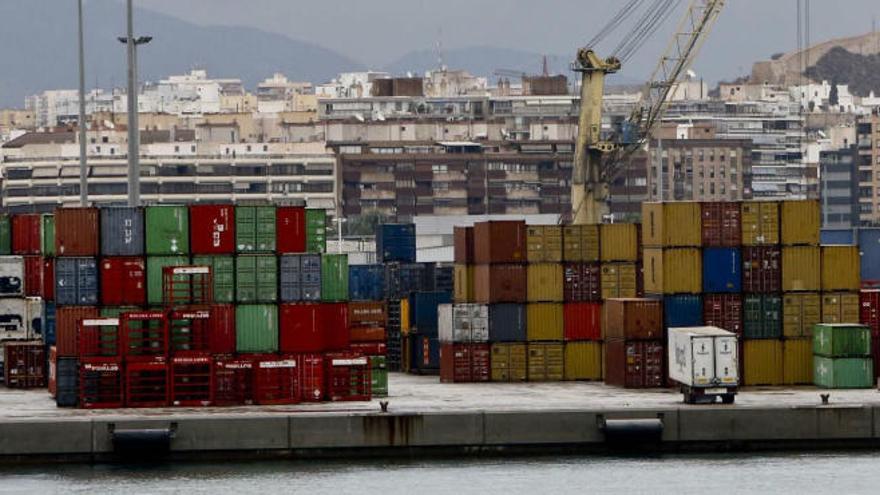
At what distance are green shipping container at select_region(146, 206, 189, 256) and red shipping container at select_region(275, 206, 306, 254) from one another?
251 cm

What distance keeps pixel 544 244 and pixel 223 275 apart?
14.8 meters

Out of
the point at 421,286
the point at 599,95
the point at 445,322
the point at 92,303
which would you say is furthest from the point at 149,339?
the point at 599,95

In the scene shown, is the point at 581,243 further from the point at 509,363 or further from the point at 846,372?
the point at 846,372

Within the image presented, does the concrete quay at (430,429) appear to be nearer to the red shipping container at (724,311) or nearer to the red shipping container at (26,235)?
the red shipping container at (724,311)

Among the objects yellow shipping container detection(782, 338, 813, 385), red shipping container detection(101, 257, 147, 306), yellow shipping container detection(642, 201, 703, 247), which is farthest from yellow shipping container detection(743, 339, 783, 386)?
red shipping container detection(101, 257, 147, 306)

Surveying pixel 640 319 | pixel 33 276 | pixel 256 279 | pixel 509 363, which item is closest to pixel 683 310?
pixel 640 319

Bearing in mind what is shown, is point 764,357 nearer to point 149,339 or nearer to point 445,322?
point 445,322

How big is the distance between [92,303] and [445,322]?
54.7 ft

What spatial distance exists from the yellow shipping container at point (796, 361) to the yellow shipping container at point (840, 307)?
101cm

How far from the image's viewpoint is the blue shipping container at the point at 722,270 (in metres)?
82.5

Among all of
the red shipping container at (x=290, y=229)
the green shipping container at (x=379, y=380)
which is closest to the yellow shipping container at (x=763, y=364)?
the green shipping container at (x=379, y=380)

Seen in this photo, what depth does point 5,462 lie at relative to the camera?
71.8 meters

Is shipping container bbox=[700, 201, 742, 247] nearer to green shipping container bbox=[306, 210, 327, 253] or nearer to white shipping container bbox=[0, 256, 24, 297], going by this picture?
green shipping container bbox=[306, 210, 327, 253]

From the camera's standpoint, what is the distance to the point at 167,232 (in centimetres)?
7669
